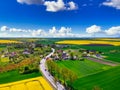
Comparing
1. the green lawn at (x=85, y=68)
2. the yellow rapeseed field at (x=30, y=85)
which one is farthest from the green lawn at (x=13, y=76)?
the green lawn at (x=85, y=68)

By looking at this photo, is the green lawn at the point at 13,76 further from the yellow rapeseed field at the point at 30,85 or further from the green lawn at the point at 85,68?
the green lawn at the point at 85,68

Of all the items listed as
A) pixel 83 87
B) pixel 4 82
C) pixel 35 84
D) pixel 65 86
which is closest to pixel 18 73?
pixel 4 82

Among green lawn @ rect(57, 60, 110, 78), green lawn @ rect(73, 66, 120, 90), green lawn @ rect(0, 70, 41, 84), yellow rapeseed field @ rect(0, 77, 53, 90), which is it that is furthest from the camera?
green lawn @ rect(57, 60, 110, 78)

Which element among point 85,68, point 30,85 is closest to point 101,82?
point 30,85

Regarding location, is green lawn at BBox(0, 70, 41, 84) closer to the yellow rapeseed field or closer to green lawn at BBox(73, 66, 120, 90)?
the yellow rapeseed field

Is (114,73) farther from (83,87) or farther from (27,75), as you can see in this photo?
(27,75)

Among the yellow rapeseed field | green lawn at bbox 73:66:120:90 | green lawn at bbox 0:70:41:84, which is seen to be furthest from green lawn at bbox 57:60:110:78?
green lawn at bbox 0:70:41:84

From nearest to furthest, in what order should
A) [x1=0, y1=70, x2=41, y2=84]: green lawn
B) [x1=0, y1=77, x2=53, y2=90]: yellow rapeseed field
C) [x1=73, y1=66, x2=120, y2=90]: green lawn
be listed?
1. [x1=73, y1=66, x2=120, y2=90]: green lawn
2. [x1=0, y1=77, x2=53, y2=90]: yellow rapeseed field
3. [x1=0, y1=70, x2=41, y2=84]: green lawn
